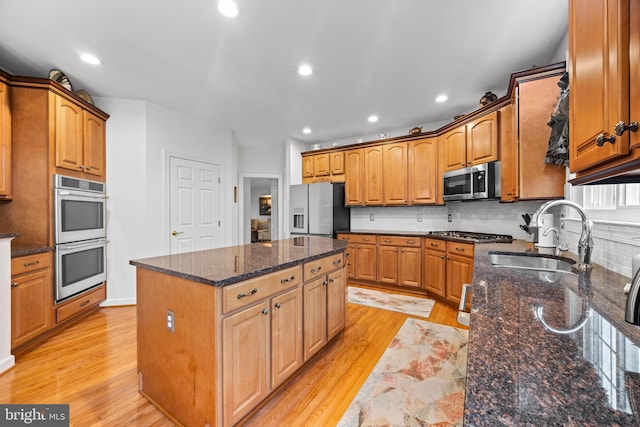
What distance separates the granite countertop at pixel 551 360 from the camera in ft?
1.38

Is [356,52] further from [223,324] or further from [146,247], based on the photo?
[146,247]

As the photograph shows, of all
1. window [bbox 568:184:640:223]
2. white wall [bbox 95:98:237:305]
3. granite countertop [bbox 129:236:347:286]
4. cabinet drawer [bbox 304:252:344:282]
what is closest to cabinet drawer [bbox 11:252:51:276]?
white wall [bbox 95:98:237:305]

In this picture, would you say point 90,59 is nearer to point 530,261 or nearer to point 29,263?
point 29,263

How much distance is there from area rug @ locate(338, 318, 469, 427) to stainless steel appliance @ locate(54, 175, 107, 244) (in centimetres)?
311

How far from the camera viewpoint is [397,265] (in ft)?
13.0

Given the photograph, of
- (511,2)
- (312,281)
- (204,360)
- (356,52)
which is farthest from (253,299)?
(511,2)

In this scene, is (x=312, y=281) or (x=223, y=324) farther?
(x=312, y=281)

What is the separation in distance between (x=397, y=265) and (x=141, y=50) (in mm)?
3869

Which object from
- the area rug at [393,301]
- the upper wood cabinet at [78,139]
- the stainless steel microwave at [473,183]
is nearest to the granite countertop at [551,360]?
the stainless steel microwave at [473,183]

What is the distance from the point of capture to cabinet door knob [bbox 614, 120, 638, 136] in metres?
0.64

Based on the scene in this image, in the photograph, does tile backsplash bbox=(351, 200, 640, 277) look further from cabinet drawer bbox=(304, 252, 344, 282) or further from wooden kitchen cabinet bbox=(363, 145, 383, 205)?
cabinet drawer bbox=(304, 252, 344, 282)

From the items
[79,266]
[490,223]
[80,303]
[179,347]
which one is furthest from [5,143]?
[490,223]

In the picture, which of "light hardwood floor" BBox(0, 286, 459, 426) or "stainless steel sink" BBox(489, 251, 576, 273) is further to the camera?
"stainless steel sink" BBox(489, 251, 576, 273)

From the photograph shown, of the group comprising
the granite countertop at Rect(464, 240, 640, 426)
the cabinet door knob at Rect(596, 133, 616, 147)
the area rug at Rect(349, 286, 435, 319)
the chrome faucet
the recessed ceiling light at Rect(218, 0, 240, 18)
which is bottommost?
the area rug at Rect(349, 286, 435, 319)
